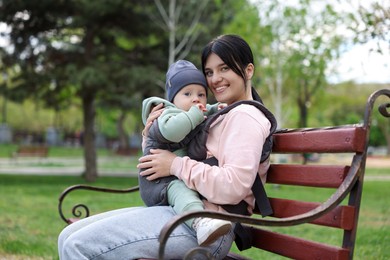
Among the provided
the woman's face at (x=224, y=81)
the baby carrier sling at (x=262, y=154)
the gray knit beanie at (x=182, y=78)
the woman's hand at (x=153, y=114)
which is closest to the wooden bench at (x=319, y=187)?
the baby carrier sling at (x=262, y=154)

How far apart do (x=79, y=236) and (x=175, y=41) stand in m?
17.6

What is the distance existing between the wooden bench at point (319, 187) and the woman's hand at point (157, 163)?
0.46 m

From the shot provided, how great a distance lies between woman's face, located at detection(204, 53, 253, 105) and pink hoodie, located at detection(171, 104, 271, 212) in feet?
0.95

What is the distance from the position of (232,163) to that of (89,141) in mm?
16846

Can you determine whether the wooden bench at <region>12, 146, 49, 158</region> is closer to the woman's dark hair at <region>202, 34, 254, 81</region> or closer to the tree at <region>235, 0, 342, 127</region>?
the tree at <region>235, 0, 342, 127</region>

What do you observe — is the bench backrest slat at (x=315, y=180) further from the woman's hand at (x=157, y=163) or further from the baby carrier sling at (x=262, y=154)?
the woman's hand at (x=157, y=163)

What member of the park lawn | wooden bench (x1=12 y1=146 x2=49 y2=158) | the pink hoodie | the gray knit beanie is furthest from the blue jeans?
wooden bench (x1=12 y1=146 x2=49 y2=158)

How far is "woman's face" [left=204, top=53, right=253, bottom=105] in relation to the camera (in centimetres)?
307

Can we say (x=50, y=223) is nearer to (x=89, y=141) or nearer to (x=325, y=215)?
(x=325, y=215)

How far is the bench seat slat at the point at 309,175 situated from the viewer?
105 inches

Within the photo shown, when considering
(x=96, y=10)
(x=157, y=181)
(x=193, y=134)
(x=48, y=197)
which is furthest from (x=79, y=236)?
(x=96, y=10)

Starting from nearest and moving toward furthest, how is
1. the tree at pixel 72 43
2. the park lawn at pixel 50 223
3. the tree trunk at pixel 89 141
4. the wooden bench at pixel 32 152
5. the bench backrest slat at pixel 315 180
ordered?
1. the bench backrest slat at pixel 315 180
2. the park lawn at pixel 50 223
3. the tree at pixel 72 43
4. the tree trunk at pixel 89 141
5. the wooden bench at pixel 32 152

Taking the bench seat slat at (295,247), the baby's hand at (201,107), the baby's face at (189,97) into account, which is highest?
the baby's face at (189,97)

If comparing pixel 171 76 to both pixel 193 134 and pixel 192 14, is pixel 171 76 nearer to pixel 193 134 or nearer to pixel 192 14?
A: pixel 193 134
